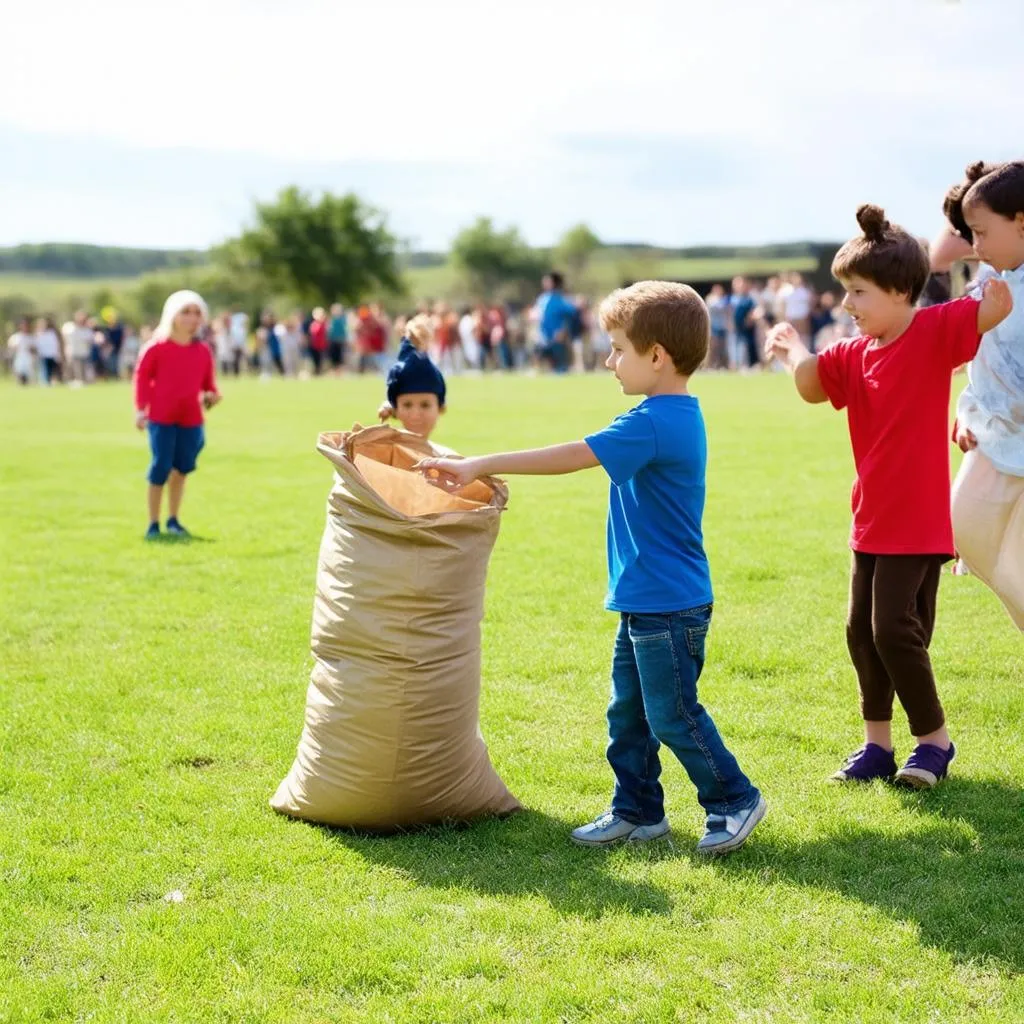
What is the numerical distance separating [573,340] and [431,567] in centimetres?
3008

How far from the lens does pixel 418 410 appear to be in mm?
6148

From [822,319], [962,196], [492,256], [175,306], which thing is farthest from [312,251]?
[962,196]

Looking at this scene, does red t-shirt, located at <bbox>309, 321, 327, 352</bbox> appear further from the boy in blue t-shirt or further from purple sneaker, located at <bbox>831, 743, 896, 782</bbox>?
the boy in blue t-shirt

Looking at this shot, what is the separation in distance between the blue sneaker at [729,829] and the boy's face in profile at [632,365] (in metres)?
1.38

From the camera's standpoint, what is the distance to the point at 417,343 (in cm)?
618

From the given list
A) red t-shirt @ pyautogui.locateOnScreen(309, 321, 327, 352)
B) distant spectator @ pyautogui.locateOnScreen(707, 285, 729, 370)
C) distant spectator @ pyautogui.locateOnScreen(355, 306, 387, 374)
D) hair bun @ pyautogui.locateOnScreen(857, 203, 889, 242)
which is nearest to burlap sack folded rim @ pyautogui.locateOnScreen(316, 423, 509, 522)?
hair bun @ pyautogui.locateOnScreen(857, 203, 889, 242)

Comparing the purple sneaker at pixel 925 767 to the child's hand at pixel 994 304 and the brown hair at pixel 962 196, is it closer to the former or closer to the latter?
the child's hand at pixel 994 304

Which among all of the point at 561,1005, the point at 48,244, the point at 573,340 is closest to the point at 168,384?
the point at 561,1005

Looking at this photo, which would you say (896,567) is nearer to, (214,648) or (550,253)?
(214,648)

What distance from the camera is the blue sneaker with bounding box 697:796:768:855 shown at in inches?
167

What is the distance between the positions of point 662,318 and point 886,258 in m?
0.92

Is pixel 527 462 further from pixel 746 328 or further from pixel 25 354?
pixel 25 354

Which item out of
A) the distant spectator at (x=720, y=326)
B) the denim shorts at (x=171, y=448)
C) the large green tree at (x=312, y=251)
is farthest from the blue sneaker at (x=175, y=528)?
the large green tree at (x=312, y=251)

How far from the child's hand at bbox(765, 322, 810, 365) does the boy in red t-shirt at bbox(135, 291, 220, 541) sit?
6717 mm
